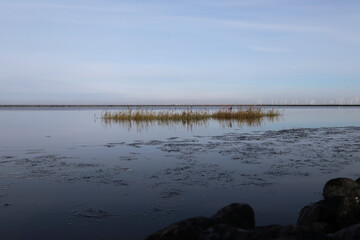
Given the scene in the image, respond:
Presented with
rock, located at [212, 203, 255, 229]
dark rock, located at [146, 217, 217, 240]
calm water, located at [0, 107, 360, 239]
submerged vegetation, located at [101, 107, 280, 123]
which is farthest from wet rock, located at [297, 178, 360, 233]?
submerged vegetation, located at [101, 107, 280, 123]

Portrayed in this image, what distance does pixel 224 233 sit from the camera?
4.53 m

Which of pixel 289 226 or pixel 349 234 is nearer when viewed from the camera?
pixel 289 226

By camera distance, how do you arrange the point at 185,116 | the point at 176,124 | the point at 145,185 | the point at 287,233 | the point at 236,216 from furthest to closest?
the point at 185,116
the point at 176,124
the point at 145,185
the point at 236,216
the point at 287,233

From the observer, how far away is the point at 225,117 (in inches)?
1694

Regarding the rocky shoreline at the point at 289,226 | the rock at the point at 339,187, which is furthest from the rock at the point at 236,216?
the rock at the point at 339,187

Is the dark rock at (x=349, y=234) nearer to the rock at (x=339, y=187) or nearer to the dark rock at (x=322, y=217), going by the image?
the dark rock at (x=322, y=217)

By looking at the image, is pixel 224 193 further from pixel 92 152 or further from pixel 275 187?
pixel 92 152

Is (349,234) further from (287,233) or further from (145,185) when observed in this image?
(145,185)

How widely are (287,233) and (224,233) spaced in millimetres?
811

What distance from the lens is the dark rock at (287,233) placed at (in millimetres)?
4164

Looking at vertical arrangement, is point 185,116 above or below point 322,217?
above

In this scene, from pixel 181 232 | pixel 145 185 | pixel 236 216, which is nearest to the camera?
pixel 181 232

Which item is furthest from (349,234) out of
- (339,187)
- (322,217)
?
(339,187)

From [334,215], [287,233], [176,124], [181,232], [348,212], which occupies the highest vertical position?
[287,233]
